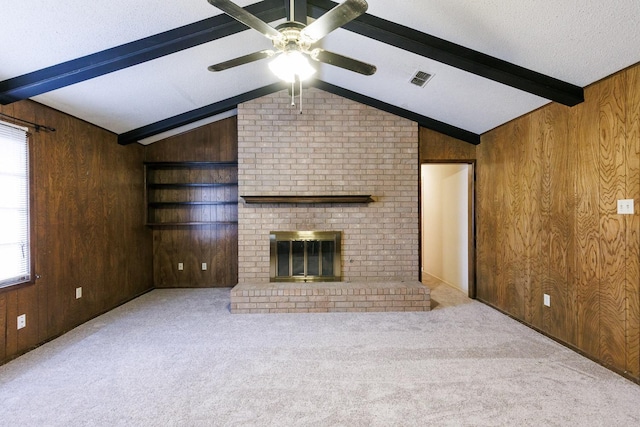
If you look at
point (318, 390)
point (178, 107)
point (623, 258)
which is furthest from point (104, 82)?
point (623, 258)

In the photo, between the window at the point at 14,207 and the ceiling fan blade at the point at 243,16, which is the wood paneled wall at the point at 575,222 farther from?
the window at the point at 14,207

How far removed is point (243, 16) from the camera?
5.49 ft

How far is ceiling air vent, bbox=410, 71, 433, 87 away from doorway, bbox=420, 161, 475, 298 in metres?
1.38

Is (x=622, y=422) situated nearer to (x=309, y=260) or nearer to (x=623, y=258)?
(x=623, y=258)

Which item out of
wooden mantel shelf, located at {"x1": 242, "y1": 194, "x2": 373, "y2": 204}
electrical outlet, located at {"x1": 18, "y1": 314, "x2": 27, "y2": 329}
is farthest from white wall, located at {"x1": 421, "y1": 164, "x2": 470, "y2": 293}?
electrical outlet, located at {"x1": 18, "y1": 314, "x2": 27, "y2": 329}

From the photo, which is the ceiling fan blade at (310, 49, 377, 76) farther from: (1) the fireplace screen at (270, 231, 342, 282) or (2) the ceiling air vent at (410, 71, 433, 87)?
(1) the fireplace screen at (270, 231, 342, 282)

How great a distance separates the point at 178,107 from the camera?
13.3 ft

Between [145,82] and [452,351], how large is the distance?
396 cm

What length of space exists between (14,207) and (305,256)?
301 centimetres

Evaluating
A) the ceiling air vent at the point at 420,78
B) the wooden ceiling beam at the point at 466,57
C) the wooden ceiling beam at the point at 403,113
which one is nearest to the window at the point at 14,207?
the wooden ceiling beam at the point at 466,57

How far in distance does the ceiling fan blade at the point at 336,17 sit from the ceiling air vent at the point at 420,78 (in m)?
1.78

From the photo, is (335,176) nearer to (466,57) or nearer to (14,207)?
(466,57)

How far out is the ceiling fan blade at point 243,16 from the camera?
154 cm

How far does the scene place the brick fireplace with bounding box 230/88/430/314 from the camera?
14.1 feet
